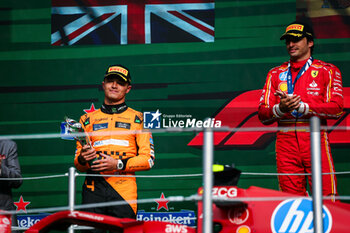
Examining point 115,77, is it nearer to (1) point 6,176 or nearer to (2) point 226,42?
(1) point 6,176

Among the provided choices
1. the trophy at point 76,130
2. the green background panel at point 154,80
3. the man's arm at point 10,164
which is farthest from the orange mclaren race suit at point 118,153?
the green background panel at point 154,80

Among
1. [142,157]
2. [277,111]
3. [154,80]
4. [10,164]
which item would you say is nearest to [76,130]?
[142,157]

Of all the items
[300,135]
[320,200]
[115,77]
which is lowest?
[320,200]

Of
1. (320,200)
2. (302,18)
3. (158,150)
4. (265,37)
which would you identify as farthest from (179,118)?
(320,200)

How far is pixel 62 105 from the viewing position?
17.2 feet

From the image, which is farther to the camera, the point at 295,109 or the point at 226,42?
the point at 226,42

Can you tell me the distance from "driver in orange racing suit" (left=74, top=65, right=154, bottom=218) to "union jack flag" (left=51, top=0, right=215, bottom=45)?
137 centimetres

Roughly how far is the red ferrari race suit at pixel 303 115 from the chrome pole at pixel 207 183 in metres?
1.27

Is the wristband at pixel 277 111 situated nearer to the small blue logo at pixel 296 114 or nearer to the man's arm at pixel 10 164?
the small blue logo at pixel 296 114

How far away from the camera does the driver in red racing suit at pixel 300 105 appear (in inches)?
145

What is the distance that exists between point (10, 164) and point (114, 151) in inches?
34.2

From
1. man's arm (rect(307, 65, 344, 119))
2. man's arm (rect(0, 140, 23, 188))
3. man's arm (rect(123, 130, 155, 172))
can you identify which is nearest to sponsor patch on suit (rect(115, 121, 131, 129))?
man's arm (rect(123, 130, 155, 172))

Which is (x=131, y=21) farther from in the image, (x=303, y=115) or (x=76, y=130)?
(x=303, y=115)

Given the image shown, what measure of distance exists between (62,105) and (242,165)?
77.6 inches
